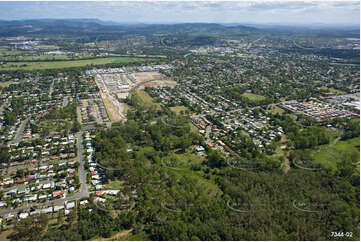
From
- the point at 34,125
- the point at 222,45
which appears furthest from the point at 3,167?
the point at 222,45

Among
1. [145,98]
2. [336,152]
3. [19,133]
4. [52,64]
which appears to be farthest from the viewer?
[52,64]

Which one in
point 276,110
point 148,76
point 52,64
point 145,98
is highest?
point 52,64

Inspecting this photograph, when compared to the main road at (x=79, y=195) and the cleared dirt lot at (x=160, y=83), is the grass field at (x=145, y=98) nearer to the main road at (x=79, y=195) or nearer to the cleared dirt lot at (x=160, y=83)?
the cleared dirt lot at (x=160, y=83)

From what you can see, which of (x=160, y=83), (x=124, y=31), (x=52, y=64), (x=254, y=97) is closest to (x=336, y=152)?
(x=254, y=97)

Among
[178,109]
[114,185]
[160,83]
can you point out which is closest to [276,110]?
[178,109]

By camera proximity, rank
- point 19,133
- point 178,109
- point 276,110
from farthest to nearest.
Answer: point 178,109 < point 276,110 < point 19,133

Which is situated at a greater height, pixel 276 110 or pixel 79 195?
pixel 276 110

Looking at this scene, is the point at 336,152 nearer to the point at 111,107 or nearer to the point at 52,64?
the point at 111,107

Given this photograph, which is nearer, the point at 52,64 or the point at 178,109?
the point at 178,109

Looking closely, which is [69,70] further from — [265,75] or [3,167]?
[265,75]
